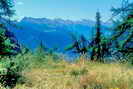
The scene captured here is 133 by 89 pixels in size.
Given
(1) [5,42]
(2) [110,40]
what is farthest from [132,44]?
(1) [5,42]

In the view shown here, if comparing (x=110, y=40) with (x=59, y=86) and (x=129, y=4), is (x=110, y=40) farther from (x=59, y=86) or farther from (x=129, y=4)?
(x=59, y=86)

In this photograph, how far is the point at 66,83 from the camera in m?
9.91

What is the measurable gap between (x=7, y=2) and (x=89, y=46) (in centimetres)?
1602

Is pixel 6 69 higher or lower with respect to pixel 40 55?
higher

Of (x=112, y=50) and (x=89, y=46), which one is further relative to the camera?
(x=89, y=46)

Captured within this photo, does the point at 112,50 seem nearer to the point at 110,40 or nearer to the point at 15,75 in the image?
the point at 110,40

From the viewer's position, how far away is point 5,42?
14430mm

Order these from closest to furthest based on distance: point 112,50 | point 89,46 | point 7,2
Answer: point 112,50, point 7,2, point 89,46

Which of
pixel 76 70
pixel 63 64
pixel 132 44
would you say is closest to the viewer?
pixel 76 70

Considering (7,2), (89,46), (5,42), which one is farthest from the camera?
(89,46)

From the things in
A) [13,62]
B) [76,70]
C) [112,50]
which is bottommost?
[112,50]

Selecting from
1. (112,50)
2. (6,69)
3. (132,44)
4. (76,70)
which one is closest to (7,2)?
(112,50)

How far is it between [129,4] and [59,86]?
10430 millimetres

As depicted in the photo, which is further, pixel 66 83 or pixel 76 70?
pixel 76 70
